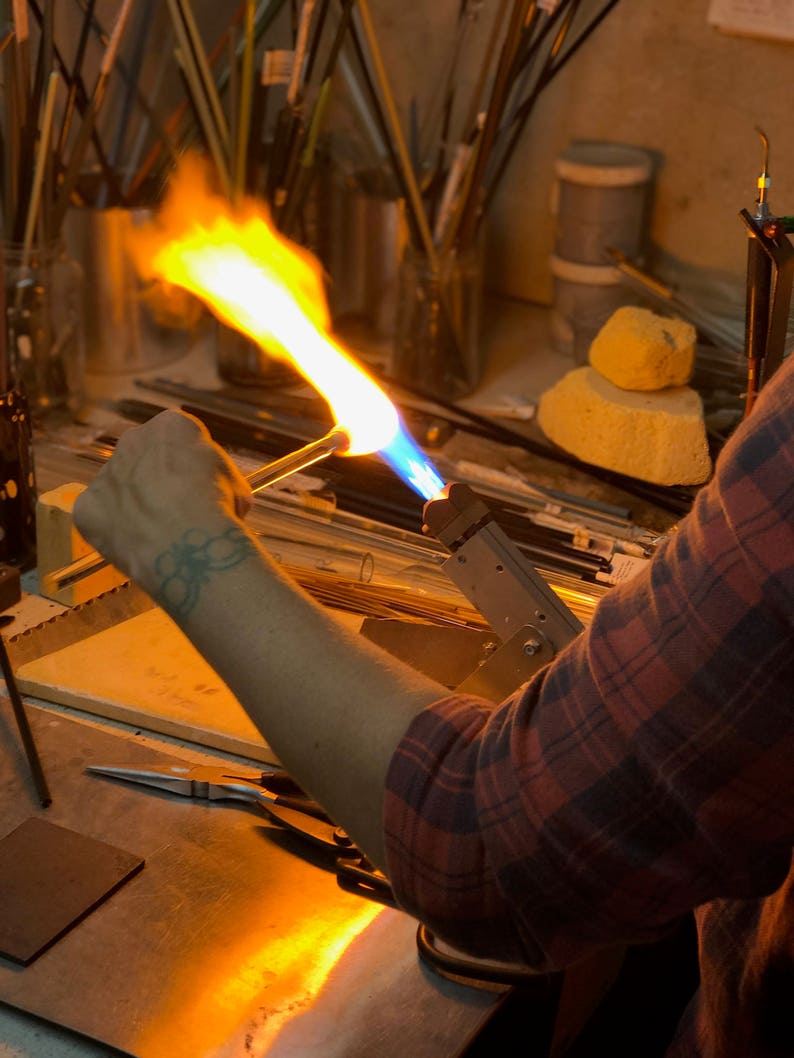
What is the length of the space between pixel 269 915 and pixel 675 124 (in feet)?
4.74

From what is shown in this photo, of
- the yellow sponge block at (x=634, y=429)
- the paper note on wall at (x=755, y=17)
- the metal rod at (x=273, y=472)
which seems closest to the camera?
the metal rod at (x=273, y=472)

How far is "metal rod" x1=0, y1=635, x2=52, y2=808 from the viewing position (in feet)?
3.38

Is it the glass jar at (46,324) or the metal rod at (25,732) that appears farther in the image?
the glass jar at (46,324)

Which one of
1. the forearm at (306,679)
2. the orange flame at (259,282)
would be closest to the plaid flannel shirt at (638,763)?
the forearm at (306,679)

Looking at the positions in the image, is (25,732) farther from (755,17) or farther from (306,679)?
(755,17)

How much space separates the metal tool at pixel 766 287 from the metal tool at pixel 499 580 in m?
0.35

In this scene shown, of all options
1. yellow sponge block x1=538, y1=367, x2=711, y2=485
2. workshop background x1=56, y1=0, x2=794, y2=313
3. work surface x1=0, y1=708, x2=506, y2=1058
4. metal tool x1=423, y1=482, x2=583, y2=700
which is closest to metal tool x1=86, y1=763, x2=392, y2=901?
work surface x1=0, y1=708, x2=506, y2=1058

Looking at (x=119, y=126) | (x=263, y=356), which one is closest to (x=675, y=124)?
(x=263, y=356)

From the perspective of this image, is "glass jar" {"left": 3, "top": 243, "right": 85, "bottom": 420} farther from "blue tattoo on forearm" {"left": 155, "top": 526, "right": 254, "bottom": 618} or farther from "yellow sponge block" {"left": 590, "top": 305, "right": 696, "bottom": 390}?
"blue tattoo on forearm" {"left": 155, "top": 526, "right": 254, "bottom": 618}

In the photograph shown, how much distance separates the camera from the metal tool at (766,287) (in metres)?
1.19

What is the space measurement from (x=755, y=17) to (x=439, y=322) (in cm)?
62

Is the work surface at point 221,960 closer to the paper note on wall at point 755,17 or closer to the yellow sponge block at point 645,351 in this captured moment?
the yellow sponge block at point 645,351

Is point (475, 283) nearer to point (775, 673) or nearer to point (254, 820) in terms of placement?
point (254, 820)

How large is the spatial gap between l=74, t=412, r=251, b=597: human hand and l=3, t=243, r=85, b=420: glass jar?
2.64ft
